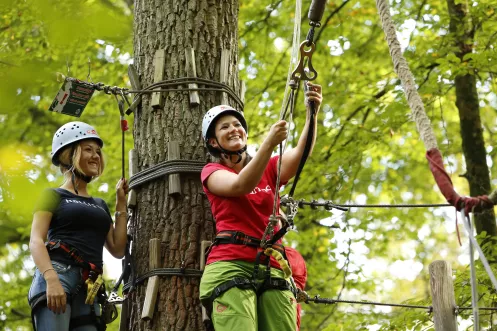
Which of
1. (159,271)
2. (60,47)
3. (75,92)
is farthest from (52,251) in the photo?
(60,47)

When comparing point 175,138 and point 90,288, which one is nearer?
point 90,288

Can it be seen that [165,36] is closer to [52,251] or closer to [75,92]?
[75,92]

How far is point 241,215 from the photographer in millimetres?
2891

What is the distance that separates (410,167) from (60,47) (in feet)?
29.0

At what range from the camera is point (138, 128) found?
11.8 feet

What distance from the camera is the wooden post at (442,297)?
3.50 m

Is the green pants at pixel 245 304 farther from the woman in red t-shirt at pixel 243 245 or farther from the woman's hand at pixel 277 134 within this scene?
the woman's hand at pixel 277 134

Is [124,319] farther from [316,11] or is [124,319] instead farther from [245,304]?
[316,11]

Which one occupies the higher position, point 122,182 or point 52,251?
point 122,182

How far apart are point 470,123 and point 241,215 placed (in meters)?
4.98

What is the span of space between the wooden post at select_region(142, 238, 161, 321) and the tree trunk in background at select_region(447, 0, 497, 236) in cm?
434

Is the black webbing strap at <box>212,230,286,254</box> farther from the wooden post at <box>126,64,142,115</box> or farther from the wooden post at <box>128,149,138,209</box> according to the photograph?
the wooden post at <box>126,64,142,115</box>

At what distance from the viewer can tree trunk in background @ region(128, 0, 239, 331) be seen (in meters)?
3.17

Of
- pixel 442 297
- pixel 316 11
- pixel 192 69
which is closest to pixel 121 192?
pixel 192 69
